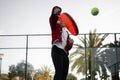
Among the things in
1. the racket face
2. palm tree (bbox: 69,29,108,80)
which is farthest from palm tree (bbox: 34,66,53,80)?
the racket face

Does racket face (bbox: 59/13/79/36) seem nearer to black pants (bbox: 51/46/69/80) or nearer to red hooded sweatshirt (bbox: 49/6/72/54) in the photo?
red hooded sweatshirt (bbox: 49/6/72/54)

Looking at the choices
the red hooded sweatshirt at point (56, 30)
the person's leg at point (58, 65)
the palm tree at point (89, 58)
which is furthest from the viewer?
the palm tree at point (89, 58)

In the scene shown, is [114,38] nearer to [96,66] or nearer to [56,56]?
[96,66]

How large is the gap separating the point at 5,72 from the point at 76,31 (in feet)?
36.1

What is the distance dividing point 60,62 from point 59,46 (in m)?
0.23

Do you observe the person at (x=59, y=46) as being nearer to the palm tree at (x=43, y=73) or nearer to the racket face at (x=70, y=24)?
the racket face at (x=70, y=24)

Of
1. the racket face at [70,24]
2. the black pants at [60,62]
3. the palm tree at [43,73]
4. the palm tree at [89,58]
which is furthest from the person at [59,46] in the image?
the palm tree at [43,73]

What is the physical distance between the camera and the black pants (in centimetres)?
395

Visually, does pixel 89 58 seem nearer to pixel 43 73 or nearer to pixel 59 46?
pixel 43 73

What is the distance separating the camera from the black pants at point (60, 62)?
13.0 feet

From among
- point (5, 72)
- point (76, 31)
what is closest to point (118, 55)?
point (5, 72)

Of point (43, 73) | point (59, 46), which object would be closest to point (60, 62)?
point (59, 46)

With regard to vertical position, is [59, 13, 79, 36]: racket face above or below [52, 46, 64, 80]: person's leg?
above

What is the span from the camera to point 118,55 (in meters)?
11.9
